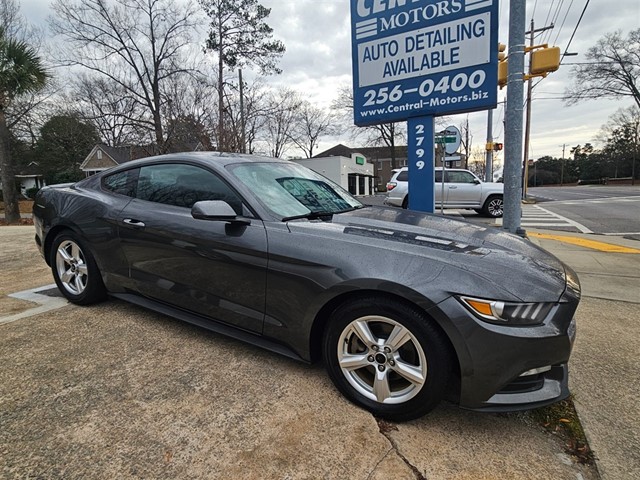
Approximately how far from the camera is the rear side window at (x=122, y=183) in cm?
313

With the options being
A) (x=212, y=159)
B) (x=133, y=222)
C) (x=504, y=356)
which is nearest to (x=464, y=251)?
(x=504, y=356)

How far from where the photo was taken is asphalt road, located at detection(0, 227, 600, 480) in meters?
1.59

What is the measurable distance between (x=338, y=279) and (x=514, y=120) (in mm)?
3181

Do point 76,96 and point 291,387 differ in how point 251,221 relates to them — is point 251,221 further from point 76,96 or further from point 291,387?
point 76,96

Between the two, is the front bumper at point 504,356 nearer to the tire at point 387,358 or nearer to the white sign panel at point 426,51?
the tire at point 387,358

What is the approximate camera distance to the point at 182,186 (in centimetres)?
282

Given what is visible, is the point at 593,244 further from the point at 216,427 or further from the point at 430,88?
the point at 216,427

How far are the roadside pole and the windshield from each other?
1.95m

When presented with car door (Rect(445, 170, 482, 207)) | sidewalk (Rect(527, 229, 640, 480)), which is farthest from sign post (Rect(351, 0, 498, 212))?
car door (Rect(445, 170, 482, 207))

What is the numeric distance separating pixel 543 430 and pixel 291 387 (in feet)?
4.43

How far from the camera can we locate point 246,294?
7.57ft

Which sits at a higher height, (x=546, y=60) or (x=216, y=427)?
(x=546, y=60)

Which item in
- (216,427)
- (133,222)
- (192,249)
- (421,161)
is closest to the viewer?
(216,427)

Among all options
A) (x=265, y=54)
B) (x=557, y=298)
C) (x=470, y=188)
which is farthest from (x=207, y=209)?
(x=265, y=54)
